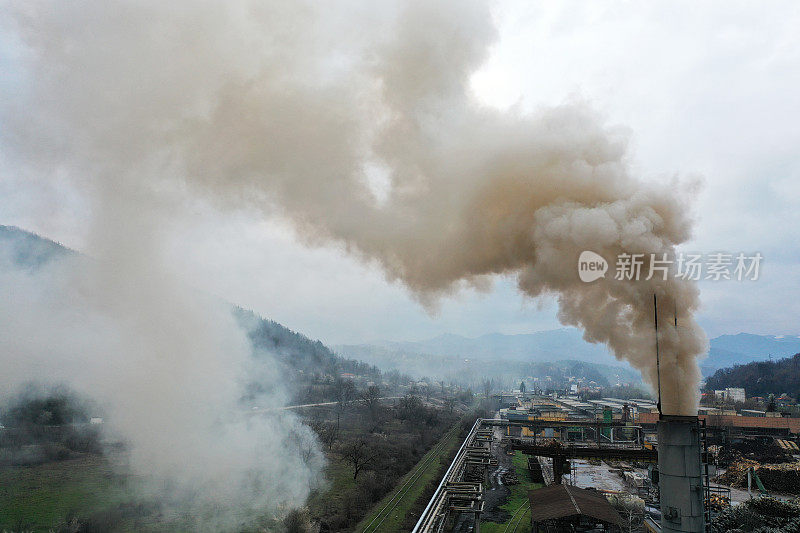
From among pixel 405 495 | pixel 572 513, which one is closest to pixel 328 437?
pixel 405 495

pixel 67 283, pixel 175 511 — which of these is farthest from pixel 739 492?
pixel 67 283

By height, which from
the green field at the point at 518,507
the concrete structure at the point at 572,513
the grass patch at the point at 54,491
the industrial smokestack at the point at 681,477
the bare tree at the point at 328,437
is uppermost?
the industrial smokestack at the point at 681,477

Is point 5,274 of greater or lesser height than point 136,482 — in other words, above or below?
above

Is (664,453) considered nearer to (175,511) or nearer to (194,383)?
(175,511)

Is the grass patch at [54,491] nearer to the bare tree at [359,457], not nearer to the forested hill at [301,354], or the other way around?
the bare tree at [359,457]

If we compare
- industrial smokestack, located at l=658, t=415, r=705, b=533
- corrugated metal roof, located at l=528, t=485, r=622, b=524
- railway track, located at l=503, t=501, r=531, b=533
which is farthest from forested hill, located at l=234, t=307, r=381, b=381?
industrial smokestack, located at l=658, t=415, r=705, b=533

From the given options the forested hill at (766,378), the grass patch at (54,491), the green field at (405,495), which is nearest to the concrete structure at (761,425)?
the green field at (405,495)

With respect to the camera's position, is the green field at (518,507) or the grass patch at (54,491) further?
the green field at (518,507)
